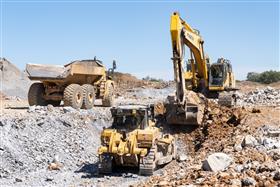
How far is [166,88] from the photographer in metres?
45.0

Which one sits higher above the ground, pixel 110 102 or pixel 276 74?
pixel 276 74

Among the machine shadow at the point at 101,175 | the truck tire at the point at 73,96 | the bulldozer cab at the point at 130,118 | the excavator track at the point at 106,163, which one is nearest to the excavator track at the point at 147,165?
the machine shadow at the point at 101,175

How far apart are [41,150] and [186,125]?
5791 millimetres

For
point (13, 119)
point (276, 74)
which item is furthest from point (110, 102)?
point (276, 74)

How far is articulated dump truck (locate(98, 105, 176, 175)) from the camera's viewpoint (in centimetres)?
1306

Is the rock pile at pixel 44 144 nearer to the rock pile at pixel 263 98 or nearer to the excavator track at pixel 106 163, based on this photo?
the excavator track at pixel 106 163

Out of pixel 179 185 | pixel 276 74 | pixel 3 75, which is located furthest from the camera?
pixel 276 74

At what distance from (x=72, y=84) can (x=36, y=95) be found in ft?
6.99

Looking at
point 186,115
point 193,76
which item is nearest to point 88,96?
point 193,76

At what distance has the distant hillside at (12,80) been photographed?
37.8 metres

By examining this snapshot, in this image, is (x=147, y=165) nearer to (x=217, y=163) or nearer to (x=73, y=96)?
(x=217, y=163)

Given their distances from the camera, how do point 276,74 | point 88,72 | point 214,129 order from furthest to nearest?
point 276,74, point 88,72, point 214,129

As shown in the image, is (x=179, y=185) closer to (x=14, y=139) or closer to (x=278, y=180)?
(x=278, y=180)

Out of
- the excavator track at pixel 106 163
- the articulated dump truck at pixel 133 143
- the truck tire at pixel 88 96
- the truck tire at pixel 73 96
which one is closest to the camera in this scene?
the articulated dump truck at pixel 133 143
